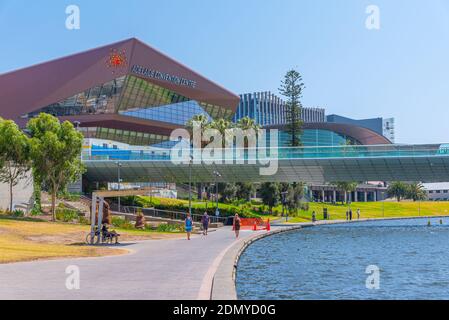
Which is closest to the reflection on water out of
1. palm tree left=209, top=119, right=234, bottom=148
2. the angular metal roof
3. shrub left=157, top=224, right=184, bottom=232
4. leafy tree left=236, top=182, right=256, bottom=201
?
shrub left=157, top=224, right=184, bottom=232

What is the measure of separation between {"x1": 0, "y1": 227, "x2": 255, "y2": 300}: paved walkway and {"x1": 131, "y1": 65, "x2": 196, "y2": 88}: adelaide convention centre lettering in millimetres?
75315

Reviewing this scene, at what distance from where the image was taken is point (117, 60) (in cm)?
9419

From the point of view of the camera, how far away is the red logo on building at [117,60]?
93750mm

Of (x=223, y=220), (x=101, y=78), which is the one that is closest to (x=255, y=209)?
(x=223, y=220)

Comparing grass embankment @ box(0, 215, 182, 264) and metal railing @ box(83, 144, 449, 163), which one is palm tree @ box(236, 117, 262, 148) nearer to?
metal railing @ box(83, 144, 449, 163)

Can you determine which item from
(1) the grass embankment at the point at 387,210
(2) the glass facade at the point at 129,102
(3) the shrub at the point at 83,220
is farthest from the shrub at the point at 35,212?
(1) the grass embankment at the point at 387,210

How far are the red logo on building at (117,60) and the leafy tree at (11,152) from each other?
51850mm

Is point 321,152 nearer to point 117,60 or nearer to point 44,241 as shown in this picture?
point 44,241

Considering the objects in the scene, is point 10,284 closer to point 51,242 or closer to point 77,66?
point 51,242

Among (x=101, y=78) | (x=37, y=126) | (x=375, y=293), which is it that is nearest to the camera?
(x=375, y=293)

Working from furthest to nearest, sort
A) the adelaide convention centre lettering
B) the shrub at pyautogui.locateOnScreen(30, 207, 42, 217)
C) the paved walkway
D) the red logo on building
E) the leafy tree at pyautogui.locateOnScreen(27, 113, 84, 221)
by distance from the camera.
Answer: the adelaide convention centre lettering < the red logo on building < the shrub at pyautogui.locateOnScreen(30, 207, 42, 217) < the leafy tree at pyautogui.locateOnScreen(27, 113, 84, 221) < the paved walkway

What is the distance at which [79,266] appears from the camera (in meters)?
18.9

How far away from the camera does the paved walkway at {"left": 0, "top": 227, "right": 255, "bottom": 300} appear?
1303cm
